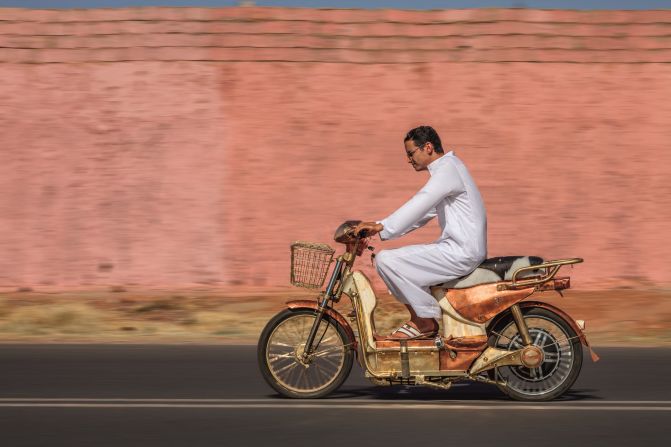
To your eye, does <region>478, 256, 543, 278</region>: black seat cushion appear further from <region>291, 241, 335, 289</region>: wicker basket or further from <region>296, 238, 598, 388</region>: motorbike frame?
<region>291, 241, 335, 289</region>: wicker basket

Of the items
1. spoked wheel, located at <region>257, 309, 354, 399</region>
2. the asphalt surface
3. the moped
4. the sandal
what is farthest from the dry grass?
the sandal

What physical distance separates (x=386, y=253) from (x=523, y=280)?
100 centimetres

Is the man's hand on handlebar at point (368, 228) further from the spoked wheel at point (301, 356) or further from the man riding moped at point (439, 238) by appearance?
the spoked wheel at point (301, 356)

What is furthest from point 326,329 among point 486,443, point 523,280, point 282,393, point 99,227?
point 99,227

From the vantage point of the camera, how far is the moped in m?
9.46

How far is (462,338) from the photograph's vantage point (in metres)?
9.50

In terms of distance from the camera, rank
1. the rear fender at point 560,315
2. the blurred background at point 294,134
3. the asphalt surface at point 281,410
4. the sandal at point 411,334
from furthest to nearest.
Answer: the blurred background at point 294,134, the sandal at point 411,334, the rear fender at point 560,315, the asphalt surface at point 281,410

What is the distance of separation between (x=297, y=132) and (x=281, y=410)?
1395cm

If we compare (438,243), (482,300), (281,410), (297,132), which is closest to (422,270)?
(438,243)

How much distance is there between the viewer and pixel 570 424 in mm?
8602

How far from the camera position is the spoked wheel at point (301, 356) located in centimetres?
966

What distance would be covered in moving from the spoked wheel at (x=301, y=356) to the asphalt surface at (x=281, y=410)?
0.47 ft

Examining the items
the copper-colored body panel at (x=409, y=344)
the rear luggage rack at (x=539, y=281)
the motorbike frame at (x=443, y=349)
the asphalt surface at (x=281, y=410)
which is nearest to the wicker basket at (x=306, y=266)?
the motorbike frame at (x=443, y=349)

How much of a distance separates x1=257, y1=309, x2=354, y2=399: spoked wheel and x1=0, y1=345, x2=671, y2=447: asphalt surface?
14cm
